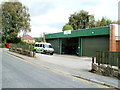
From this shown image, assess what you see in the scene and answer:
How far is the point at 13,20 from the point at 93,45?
39208 mm

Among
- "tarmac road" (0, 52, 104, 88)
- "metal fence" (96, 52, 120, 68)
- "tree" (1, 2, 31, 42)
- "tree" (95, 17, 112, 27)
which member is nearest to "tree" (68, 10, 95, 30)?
"tree" (95, 17, 112, 27)

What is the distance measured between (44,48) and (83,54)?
296 inches

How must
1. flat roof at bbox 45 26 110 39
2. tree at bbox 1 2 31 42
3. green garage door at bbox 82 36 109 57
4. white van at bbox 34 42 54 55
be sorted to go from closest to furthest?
flat roof at bbox 45 26 110 39, green garage door at bbox 82 36 109 57, white van at bbox 34 42 54 55, tree at bbox 1 2 31 42

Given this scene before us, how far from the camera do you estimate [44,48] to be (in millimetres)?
29938

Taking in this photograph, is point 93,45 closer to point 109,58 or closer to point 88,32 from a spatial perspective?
point 88,32

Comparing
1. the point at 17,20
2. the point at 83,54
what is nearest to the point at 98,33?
the point at 83,54

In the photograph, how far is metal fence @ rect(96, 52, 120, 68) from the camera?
9.02 meters

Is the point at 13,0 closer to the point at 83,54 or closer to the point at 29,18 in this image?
the point at 29,18

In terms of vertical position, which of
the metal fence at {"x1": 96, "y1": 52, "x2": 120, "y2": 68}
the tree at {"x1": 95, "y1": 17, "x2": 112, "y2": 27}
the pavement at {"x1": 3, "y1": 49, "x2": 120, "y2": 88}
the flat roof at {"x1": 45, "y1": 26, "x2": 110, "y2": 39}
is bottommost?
the pavement at {"x1": 3, "y1": 49, "x2": 120, "y2": 88}

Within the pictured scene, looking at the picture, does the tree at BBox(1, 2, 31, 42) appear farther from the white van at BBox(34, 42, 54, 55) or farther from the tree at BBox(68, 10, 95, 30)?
the white van at BBox(34, 42, 54, 55)

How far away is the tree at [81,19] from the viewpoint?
62.5m

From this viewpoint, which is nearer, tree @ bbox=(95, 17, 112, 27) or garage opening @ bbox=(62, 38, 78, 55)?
garage opening @ bbox=(62, 38, 78, 55)

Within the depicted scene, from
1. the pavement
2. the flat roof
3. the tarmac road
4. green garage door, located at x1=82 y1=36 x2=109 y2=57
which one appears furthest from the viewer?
green garage door, located at x1=82 y1=36 x2=109 y2=57

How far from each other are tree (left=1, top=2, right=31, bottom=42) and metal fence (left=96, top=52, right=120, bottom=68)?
48.7 meters
